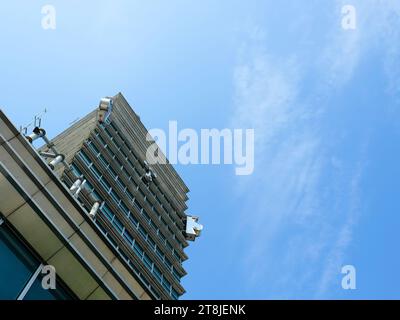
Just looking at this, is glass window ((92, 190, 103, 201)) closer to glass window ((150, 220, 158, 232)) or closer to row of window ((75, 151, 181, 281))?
row of window ((75, 151, 181, 281))

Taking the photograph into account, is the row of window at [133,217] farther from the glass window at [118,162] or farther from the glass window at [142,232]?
the glass window at [118,162]

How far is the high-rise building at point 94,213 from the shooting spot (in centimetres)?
1285

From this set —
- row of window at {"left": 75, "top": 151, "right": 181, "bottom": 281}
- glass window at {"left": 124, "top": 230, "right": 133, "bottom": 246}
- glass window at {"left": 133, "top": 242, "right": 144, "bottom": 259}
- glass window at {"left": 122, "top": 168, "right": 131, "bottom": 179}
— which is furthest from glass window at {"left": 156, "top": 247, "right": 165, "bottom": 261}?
glass window at {"left": 122, "top": 168, "right": 131, "bottom": 179}

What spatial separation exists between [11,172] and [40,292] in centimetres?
338

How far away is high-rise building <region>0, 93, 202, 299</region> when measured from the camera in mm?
12852

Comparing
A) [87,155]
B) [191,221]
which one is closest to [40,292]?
[87,155]

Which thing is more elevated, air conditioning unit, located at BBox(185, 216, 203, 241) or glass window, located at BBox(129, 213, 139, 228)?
glass window, located at BBox(129, 213, 139, 228)

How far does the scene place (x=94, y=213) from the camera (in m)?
27.1

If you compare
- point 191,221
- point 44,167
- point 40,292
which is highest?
point 44,167

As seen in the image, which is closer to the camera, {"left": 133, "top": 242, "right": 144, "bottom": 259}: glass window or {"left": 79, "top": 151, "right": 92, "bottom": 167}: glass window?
{"left": 79, "top": 151, "right": 92, "bottom": 167}: glass window

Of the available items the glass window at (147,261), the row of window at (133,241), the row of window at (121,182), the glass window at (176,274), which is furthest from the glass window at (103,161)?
the glass window at (176,274)
